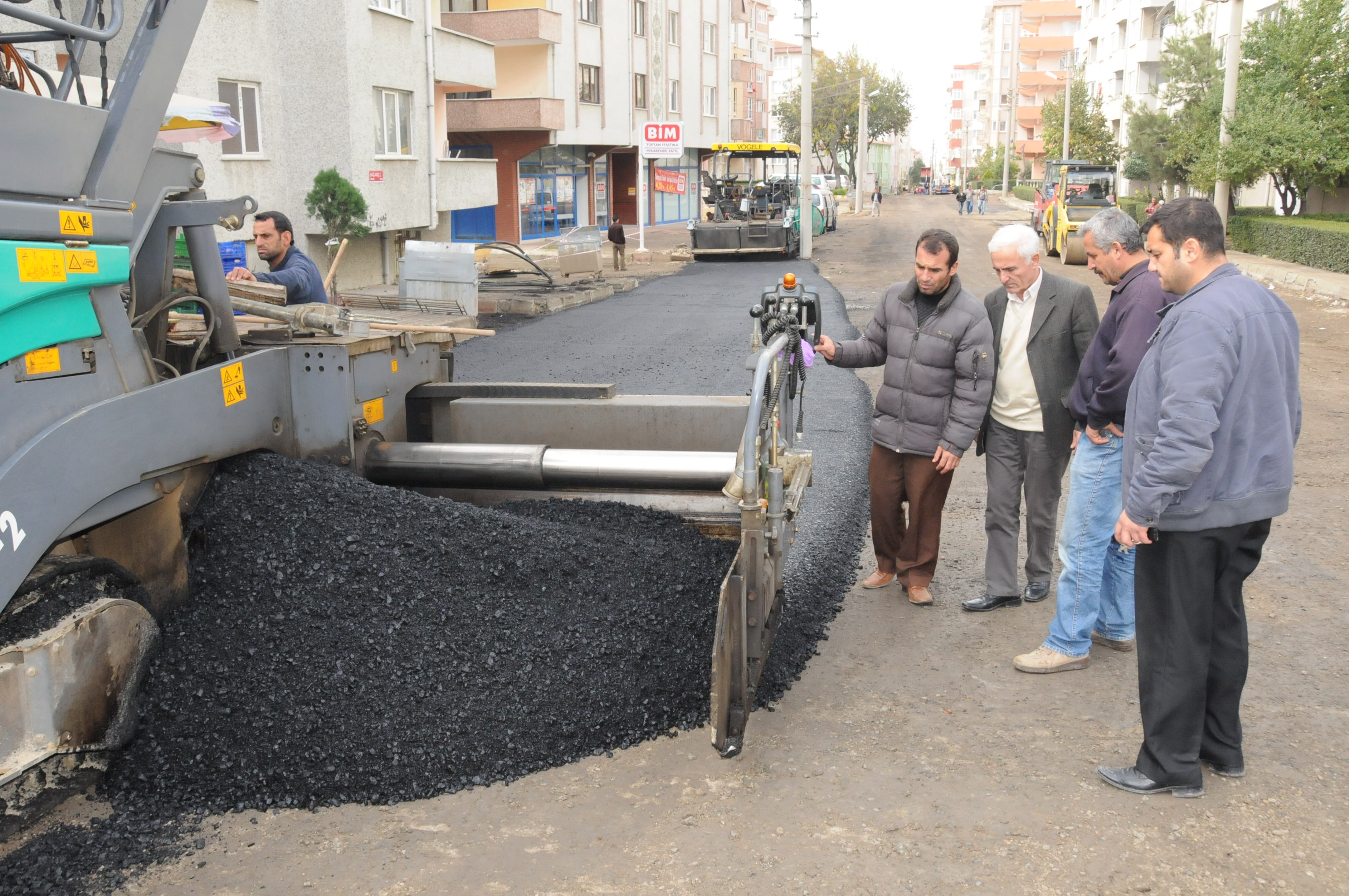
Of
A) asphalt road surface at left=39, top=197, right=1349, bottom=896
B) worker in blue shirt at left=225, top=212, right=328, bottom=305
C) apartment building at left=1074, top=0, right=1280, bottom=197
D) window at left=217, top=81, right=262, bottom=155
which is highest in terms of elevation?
apartment building at left=1074, top=0, right=1280, bottom=197

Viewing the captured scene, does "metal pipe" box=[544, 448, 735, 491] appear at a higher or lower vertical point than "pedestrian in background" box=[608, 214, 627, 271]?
lower

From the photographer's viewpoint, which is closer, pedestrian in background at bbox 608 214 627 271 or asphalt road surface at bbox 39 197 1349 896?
asphalt road surface at bbox 39 197 1349 896

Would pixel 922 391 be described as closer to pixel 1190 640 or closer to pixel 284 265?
pixel 1190 640

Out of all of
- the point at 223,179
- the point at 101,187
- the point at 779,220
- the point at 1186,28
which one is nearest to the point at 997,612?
the point at 101,187

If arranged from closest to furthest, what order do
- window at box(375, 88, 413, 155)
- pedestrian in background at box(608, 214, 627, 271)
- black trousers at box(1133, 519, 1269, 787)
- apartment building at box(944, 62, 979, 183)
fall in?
black trousers at box(1133, 519, 1269, 787)
window at box(375, 88, 413, 155)
pedestrian in background at box(608, 214, 627, 271)
apartment building at box(944, 62, 979, 183)

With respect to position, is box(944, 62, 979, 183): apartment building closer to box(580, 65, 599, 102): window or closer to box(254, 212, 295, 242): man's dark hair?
box(580, 65, 599, 102): window

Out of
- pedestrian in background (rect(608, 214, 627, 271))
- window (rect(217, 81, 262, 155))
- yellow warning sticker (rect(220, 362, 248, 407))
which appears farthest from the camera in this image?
pedestrian in background (rect(608, 214, 627, 271))

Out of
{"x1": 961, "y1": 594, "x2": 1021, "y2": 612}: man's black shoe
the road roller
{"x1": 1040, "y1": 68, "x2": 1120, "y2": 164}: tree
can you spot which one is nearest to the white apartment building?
{"x1": 961, "y1": 594, "x2": 1021, "y2": 612}: man's black shoe

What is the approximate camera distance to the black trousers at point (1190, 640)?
138 inches

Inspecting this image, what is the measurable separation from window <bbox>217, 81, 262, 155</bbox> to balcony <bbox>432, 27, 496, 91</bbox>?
5679 millimetres

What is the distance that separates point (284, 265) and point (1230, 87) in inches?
911

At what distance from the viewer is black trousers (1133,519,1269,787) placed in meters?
3.51

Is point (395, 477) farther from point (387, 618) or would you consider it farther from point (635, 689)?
point (635, 689)

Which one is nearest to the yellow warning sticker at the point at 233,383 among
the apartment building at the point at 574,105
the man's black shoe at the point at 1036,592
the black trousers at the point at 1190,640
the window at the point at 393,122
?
the black trousers at the point at 1190,640
